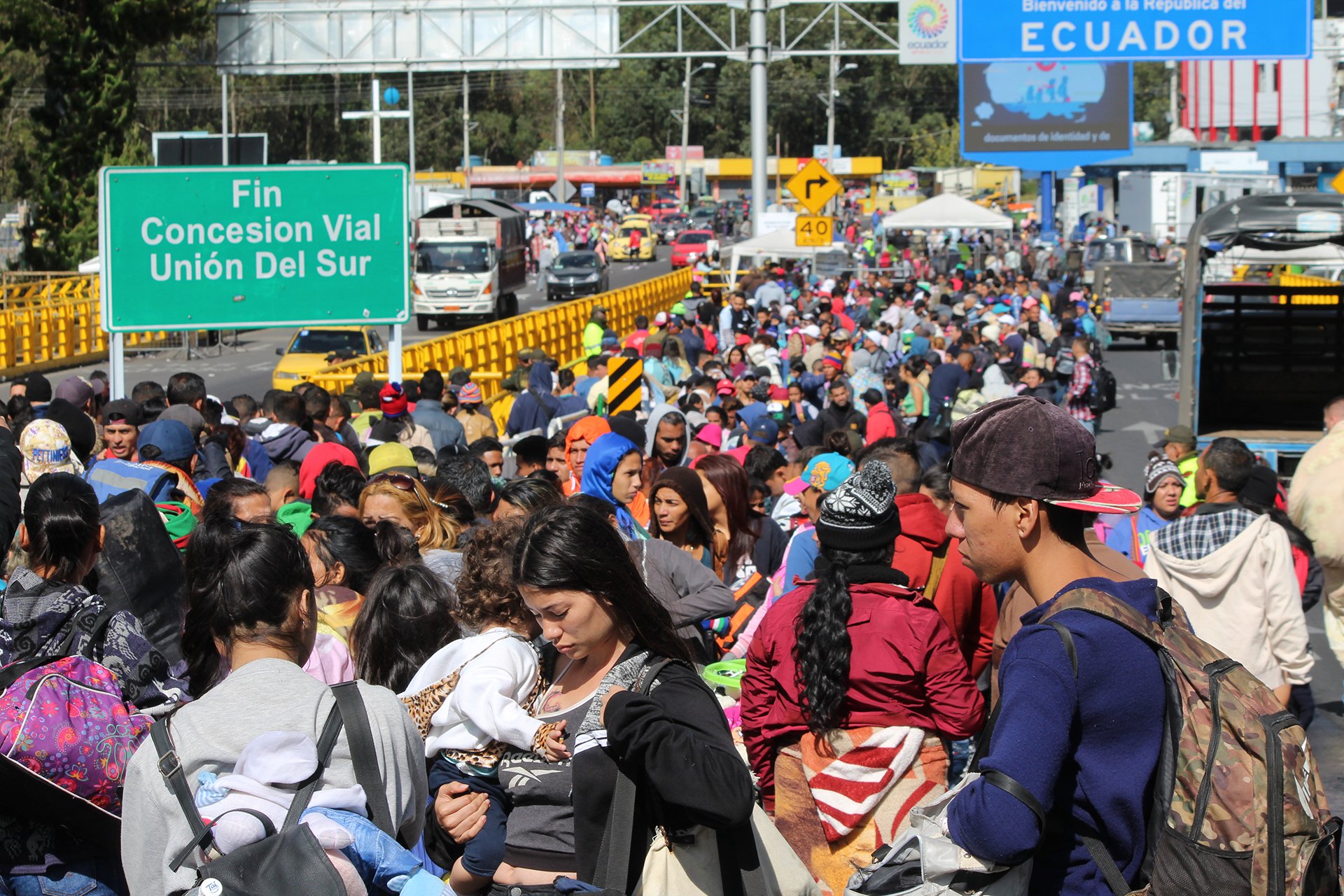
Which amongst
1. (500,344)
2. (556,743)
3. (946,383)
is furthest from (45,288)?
(556,743)

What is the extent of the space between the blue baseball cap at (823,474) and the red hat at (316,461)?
2728 millimetres

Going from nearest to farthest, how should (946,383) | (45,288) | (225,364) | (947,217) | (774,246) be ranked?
1. (946,383)
2. (774,246)
3. (225,364)
4. (45,288)
5. (947,217)

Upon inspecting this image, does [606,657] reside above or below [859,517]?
below

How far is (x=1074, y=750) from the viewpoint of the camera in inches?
93.7

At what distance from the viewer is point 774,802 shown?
159 inches

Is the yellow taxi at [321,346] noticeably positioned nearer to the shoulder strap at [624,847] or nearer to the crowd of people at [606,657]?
the crowd of people at [606,657]

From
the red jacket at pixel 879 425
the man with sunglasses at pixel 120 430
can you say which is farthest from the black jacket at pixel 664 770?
the red jacket at pixel 879 425

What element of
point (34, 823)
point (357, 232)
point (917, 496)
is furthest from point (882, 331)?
point (34, 823)

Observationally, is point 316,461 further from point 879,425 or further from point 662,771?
point 662,771

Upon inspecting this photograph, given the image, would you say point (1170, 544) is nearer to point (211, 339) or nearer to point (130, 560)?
point (130, 560)

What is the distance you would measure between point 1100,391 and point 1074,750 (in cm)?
1567

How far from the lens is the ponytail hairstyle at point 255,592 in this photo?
305 centimetres

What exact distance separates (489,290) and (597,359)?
2223 centimetres

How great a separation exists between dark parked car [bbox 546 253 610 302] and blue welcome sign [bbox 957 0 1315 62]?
2405cm
